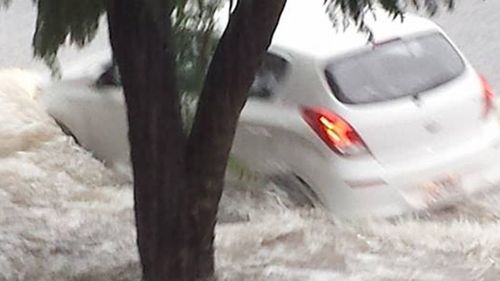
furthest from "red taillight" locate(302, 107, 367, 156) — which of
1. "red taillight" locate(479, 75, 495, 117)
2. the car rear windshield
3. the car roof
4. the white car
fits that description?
"red taillight" locate(479, 75, 495, 117)

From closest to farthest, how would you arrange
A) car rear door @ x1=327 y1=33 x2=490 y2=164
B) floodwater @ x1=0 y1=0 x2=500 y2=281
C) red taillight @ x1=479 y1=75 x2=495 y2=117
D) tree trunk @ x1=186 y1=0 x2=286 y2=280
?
tree trunk @ x1=186 y1=0 x2=286 y2=280 < floodwater @ x1=0 y1=0 x2=500 y2=281 < car rear door @ x1=327 y1=33 x2=490 y2=164 < red taillight @ x1=479 y1=75 x2=495 y2=117

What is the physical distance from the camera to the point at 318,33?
745cm

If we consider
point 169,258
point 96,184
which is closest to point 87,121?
point 96,184

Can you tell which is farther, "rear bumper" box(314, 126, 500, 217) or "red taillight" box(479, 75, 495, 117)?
"red taillight" box(479, 75, 495, 117)

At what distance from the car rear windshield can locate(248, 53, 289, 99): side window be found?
30cm

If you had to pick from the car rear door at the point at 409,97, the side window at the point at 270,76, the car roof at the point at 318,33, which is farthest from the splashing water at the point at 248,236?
the car roof at the point at 318,33

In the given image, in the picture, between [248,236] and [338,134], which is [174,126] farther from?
[338,134]

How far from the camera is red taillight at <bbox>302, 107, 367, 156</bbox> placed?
6.99 metres

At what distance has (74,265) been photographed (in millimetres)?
6020

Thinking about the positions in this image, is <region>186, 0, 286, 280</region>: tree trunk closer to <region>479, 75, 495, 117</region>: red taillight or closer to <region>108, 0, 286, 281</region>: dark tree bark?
<region>108, 0, 286, 281</region>: dark tree bark

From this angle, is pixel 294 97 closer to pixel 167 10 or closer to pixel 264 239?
pixel 264 239

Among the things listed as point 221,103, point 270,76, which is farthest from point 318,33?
point 221,103

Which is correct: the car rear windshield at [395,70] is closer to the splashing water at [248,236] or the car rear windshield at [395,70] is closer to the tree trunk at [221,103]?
the splashing water at [248,236]

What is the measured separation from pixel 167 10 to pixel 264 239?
1.90 meters
